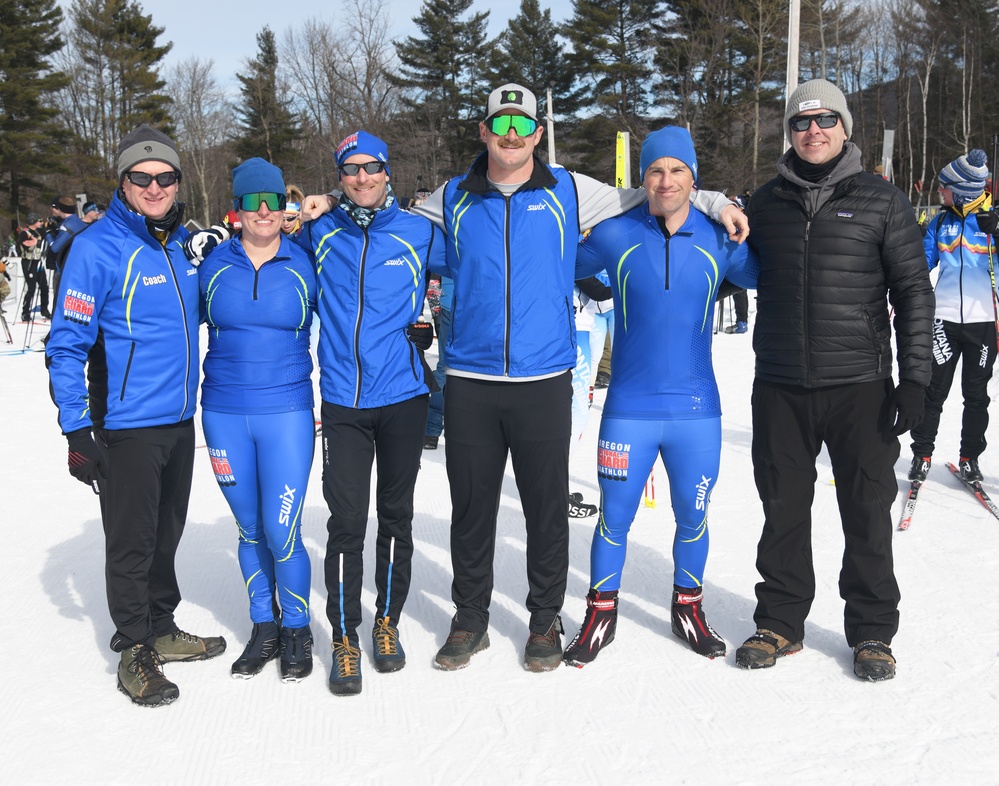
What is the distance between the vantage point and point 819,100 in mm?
3227

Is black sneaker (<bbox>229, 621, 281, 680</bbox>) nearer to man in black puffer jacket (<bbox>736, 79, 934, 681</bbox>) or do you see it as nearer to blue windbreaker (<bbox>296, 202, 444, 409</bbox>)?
blue windbreaker (<bbox>296, 202, 444, 409</bbox>)

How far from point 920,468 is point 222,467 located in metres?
4.57

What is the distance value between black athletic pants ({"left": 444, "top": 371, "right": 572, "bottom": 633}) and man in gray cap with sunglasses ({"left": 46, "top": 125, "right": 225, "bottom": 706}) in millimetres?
1118

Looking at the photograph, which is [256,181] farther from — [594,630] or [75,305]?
[594,630]

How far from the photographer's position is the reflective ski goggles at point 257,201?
3.25 m

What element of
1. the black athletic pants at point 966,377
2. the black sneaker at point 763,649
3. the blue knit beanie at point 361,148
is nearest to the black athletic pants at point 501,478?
the black sneaker at point 763,649

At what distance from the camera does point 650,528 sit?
5113 millimetres

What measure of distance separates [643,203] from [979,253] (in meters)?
3.59

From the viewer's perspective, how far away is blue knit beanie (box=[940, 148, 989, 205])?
556cm

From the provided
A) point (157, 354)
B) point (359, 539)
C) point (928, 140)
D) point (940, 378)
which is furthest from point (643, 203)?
point (928, 140)

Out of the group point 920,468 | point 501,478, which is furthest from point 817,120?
point 920,468

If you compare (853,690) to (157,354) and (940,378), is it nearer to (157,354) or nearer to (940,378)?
(157,354)

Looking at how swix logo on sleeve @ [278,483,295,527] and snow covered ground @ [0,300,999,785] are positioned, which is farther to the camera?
swix logo on sleeve @ [278,483,295,527]

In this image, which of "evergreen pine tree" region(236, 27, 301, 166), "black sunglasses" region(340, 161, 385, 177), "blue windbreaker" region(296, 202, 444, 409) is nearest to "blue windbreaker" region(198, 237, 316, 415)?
"blue windbreaker" region(296, 202, 444, 409)
